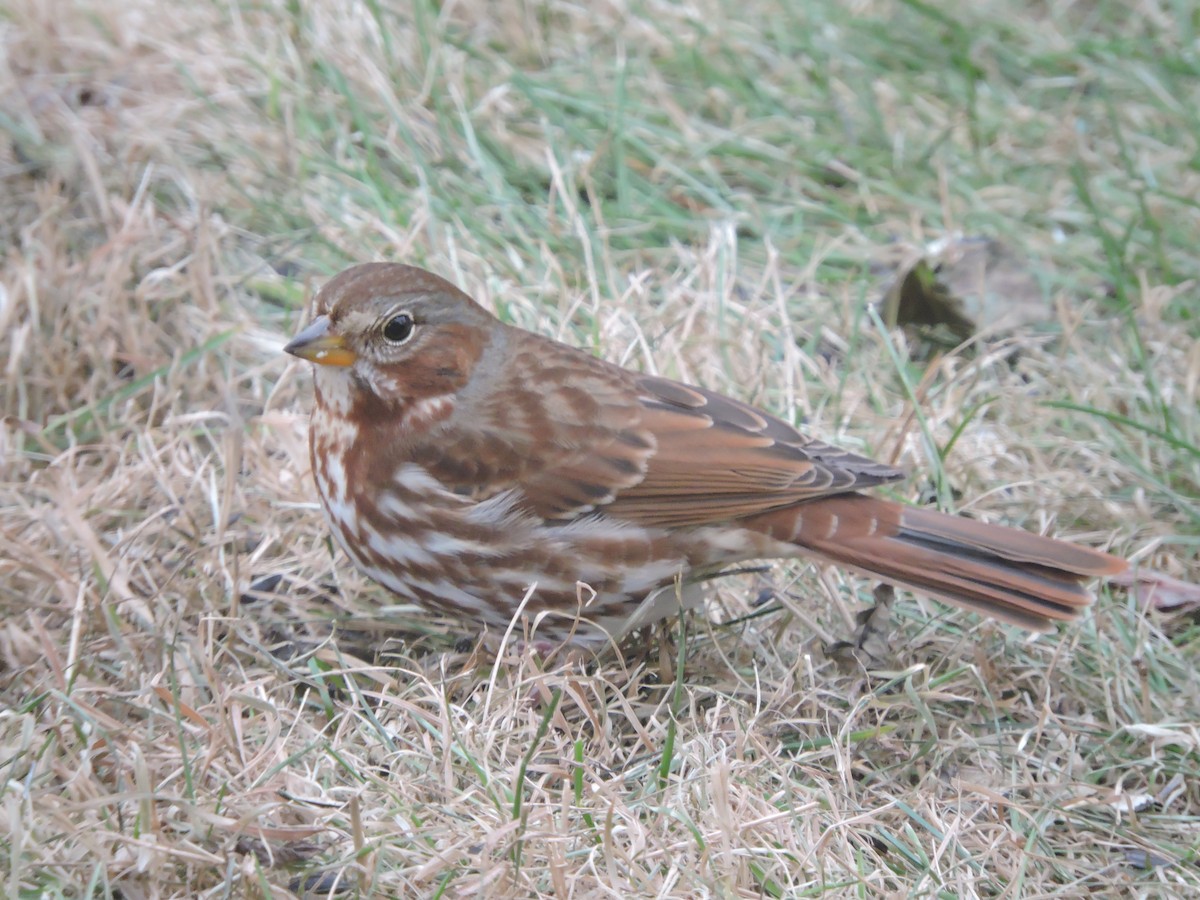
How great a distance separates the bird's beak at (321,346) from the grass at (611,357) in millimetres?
522

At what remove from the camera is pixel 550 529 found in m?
3.41

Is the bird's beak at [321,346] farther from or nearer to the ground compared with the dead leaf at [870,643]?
farther from the ground

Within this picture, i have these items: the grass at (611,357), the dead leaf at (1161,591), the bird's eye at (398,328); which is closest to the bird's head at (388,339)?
the bird's eye at (398,328)

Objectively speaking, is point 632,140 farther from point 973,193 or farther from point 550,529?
point 550,529

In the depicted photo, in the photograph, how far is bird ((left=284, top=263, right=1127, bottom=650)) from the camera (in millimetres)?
3389

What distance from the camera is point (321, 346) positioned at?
11.0 feet

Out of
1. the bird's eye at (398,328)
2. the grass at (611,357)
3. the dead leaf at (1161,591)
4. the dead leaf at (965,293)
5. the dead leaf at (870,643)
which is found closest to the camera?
the grass at (611,357)

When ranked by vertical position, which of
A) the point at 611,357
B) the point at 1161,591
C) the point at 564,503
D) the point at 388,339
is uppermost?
the point at 388,339

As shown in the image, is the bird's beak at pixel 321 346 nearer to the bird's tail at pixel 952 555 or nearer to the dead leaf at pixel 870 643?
the bird's tail at pixel 952 555

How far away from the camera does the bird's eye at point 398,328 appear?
3.44 metres

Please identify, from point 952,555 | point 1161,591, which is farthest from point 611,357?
point 1161,591

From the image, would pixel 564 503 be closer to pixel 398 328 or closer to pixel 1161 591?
pixel 398 328

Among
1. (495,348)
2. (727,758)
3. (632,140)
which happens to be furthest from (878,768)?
(632,140)

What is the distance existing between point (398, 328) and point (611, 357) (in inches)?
45.6
